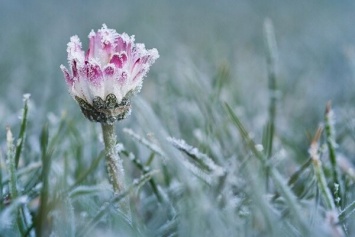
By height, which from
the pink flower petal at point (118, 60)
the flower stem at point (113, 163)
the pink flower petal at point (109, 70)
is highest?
the pink flower petal at point (118, 60)

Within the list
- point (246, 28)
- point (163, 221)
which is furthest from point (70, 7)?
point (163, 221)

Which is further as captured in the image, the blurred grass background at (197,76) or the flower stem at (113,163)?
the blurred grass background at (197,76)

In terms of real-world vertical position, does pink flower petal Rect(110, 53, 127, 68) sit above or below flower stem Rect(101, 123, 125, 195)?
above

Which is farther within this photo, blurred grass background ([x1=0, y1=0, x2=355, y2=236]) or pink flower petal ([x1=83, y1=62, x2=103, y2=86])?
blurred grass background ([x1=0, y1=0, x2=355, y2=236])

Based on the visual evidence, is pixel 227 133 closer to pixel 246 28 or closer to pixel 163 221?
pixel 163 221

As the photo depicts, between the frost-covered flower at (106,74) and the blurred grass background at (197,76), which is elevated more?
the blurred grass background at (197,76)

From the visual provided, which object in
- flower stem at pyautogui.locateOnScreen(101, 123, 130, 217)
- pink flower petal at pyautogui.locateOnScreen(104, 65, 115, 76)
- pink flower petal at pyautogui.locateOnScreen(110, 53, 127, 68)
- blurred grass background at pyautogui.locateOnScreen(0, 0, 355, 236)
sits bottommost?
flower stem at pyautogui.locateOnScreen(101, 123, 130, 217)
